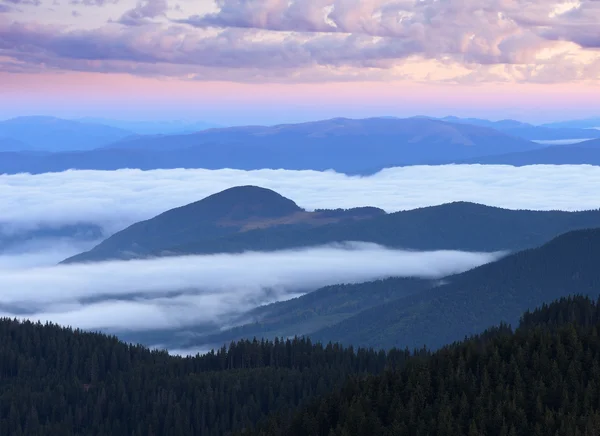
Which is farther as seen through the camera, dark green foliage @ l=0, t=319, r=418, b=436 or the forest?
dark green foliage @ l=0, t=319, r=418, b=436

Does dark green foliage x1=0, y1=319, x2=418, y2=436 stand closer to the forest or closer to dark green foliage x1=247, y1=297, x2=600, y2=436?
the forest

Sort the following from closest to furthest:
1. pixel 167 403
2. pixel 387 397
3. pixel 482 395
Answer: pixel 482 395, pixel 387 397, pixel 167 403

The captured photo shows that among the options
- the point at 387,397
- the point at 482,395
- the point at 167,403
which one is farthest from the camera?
the point at 167,403

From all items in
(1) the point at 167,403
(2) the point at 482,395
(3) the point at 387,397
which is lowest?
(2) the point at 482,395

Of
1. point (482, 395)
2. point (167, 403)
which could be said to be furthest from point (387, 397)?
point (167, 403)

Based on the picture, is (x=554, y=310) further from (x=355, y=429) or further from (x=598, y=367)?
(x=355, y=429)

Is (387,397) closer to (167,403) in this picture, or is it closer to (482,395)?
(482,395)

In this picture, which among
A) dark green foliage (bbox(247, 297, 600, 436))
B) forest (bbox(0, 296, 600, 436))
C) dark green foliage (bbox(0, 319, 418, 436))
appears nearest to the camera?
dark green foliage (bbox(247, 297, 600, 436))

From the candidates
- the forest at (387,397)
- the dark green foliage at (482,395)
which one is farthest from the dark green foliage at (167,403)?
the dark green foliage at (482,395)

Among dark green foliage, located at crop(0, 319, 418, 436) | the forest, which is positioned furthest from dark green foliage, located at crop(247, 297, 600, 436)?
dark green foliage, located at crop(0, 319, 418, 436)
